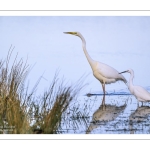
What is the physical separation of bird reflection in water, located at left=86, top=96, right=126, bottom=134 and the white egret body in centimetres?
18

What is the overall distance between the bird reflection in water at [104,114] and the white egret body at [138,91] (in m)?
0.18

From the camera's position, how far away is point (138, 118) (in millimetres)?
Answer: 4562

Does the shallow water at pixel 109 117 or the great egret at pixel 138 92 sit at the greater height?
the great egret at pixel 138 92

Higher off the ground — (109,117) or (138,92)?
(138,92)

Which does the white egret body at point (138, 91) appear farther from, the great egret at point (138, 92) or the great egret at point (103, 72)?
the great egret at point (103, 72)

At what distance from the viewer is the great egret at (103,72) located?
466 cm

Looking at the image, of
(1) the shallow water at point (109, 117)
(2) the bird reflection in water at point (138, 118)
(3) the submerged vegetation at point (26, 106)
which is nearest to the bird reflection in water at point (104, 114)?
(1) the shallow water at point (109, 117)

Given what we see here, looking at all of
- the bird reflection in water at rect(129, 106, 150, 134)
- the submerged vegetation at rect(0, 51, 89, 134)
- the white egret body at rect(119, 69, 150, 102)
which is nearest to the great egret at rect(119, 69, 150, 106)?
the white egret body at rect(119, 69, 150, 102)

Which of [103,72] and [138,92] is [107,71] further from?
[138,92]

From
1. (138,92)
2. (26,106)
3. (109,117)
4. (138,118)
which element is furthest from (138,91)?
(26,106)

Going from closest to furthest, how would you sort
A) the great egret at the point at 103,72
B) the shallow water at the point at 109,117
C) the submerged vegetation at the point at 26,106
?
the submerged vegetation at the point at 26,106, the shallow water at the point at 109,117, the great egret at the point at 103,72

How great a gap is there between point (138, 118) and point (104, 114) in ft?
1.19
